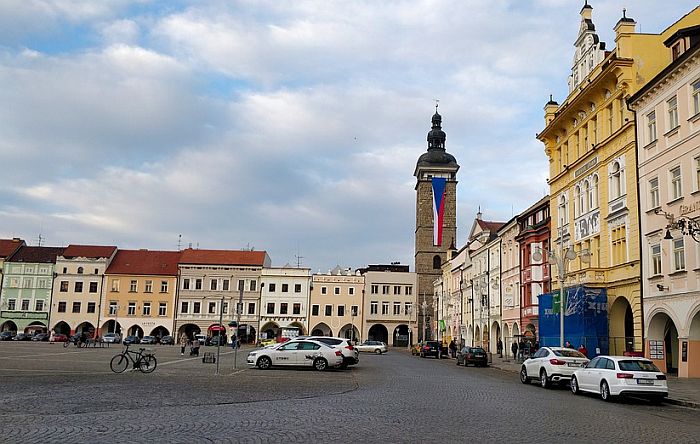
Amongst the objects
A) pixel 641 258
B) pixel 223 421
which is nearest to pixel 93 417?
pixel 223 421

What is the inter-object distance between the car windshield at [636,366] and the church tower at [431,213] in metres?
83.3

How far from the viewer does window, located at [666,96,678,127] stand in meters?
32.0

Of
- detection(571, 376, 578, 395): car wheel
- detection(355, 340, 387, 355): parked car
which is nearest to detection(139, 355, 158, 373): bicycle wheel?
detection(571, 376, 578, 395): car wheel

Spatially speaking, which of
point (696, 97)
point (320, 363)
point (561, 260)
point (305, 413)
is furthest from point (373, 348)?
point (305, 413)

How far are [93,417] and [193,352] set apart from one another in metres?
35.3

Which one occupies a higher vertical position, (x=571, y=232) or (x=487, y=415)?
(x=571, y=232)

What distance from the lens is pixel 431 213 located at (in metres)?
112

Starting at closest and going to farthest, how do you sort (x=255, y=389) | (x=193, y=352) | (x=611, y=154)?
(x=255, y=389), (x=611, y=154), (x=193, y=352)

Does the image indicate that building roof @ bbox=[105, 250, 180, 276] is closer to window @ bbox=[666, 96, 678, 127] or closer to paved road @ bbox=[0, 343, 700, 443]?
paved road @ bbox=[0, 343, 700, 443]

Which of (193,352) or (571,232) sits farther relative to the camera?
(193,352)

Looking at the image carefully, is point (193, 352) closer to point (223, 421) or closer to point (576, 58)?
point (576, 58)

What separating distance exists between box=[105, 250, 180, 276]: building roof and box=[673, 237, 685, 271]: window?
7380cm

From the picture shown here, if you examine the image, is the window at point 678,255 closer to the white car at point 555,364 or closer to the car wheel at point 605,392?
the white car at point 555,364

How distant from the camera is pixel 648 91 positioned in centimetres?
3388
